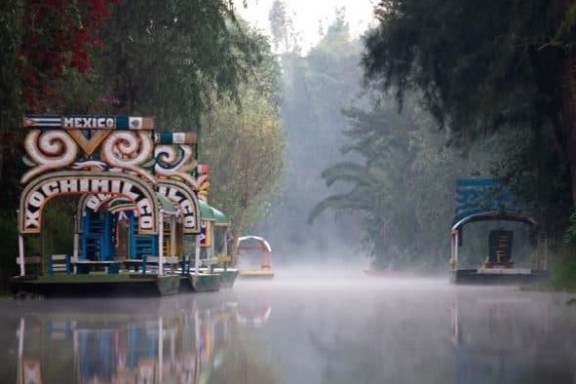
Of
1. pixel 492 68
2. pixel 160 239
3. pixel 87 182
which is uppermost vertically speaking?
pixel 492 68

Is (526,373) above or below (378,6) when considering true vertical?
below

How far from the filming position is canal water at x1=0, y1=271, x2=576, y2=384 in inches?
480

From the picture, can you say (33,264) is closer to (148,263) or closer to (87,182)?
(87,182)

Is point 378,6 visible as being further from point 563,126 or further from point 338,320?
point 338,320

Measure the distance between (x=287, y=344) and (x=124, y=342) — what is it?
1.82 metres

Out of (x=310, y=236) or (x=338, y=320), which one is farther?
(x=310, y=236)

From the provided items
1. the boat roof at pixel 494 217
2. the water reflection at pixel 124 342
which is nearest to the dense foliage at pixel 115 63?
the water reflection at pixel 124 342

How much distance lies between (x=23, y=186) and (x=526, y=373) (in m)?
23.8

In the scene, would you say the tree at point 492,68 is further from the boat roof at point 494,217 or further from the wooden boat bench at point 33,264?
the wooden boat bench at point 33,264

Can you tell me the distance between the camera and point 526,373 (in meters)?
12.4

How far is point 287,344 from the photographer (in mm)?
16094

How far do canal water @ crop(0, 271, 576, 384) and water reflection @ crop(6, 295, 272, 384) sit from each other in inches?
0.5

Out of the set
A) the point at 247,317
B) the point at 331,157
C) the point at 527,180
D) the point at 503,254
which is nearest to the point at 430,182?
the point at 503,254

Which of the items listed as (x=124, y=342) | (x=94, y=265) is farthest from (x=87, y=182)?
(x=124, y=342)
